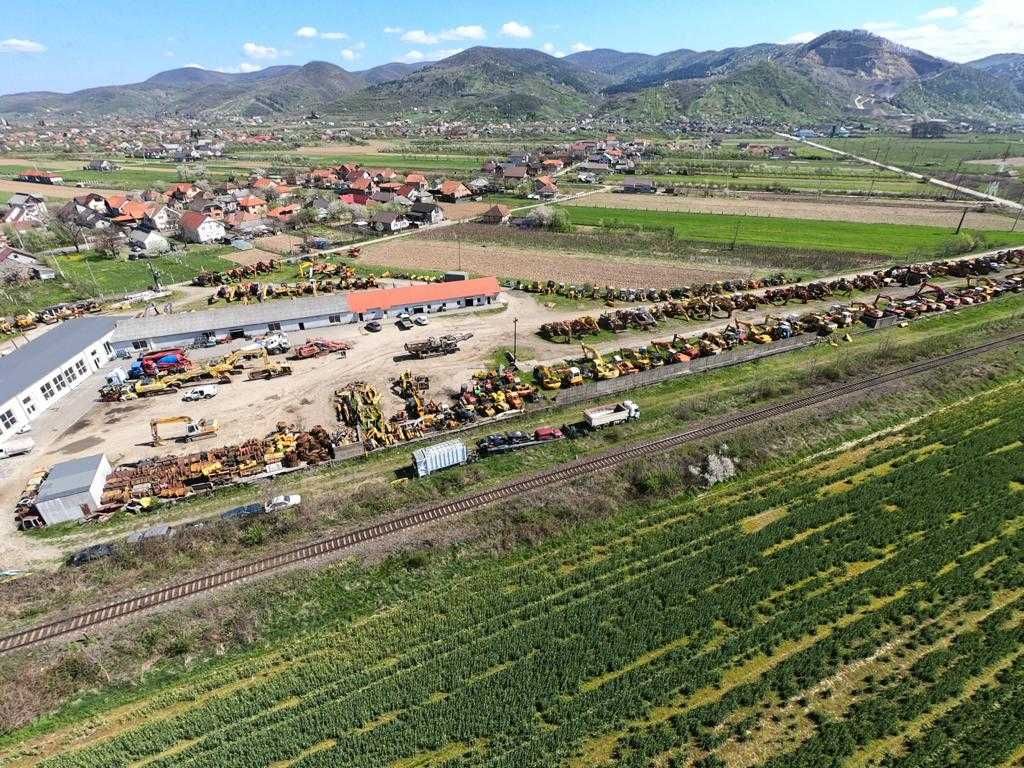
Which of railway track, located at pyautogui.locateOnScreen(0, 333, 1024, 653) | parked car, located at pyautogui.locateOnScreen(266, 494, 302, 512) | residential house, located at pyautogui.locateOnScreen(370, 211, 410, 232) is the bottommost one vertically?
railway track, located at pyautogui.locateOnScreen(0, 333, 1024, 653)

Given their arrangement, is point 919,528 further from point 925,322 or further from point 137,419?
point 137,419

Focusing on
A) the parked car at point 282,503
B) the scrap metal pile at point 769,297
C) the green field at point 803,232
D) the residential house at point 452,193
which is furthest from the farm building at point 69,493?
the residential house at point 452,193

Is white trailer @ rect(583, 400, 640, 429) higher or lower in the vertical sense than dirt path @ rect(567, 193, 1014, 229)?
lower

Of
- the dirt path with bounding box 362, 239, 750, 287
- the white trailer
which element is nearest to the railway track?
the white trailer

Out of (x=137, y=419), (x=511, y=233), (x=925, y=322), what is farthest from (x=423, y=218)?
(x=925, y=322)

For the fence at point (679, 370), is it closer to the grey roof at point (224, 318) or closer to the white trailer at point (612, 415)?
the white trailer at point (612, 415)

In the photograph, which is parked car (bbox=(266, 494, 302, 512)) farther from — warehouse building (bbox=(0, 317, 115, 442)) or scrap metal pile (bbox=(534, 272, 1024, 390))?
warehouse building (bbox=(0, 317, 115, 442))

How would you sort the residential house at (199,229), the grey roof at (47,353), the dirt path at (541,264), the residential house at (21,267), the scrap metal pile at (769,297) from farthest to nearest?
the residential house at (199,229) → the dirt path at (541,264) → the residential house at (21,267) → the scrap metal pile at (769,297) → the grey roof at (47,353)
